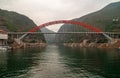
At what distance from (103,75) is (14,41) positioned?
138178 mm

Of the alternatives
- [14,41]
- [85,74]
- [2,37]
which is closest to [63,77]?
[85,74]

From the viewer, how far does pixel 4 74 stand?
1822 inches

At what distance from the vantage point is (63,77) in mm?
43656

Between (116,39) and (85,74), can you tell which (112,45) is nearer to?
(116,39)

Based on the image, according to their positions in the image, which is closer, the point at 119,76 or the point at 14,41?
the point at 119,76

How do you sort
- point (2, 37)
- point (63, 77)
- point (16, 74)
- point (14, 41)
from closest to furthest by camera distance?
1. point (63, 77)
2. point (16, 74)
3. point (2, 37)
4. point (14, 41)

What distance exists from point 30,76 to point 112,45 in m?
142

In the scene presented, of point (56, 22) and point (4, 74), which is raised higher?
Answer: point (56, 22)

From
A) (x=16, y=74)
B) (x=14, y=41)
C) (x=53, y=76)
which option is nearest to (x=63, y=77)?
(x=53, y=76)

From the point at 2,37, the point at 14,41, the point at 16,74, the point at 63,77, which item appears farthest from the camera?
the point at 14,41

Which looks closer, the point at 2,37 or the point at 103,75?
the point at 103,75

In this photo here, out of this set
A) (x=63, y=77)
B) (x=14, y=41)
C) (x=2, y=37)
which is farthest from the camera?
(x=14, y=41)

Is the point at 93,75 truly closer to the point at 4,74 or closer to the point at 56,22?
the point at 4,74

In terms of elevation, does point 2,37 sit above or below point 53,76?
above
